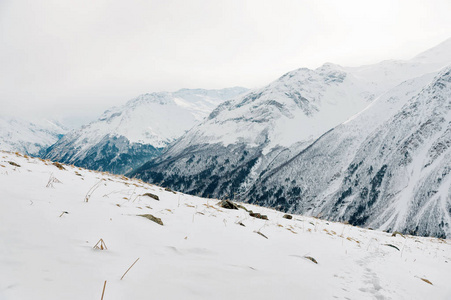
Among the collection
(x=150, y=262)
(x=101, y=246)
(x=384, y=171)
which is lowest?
(x=384, y=171)

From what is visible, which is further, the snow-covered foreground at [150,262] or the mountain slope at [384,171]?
the mountain slope at [384,171]

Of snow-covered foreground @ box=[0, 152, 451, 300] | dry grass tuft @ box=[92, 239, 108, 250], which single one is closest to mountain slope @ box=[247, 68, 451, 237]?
snow-covered foreground @ box=[0, 152, 451, 300]

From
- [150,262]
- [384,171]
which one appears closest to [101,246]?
[150,262]

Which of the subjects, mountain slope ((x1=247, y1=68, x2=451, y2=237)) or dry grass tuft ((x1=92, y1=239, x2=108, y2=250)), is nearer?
dry grass tuft ((x1=92, y1=239, x2=108, y2=250))

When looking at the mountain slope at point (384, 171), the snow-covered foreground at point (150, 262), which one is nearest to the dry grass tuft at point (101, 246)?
the snow-covered foreground at point (150, 262)

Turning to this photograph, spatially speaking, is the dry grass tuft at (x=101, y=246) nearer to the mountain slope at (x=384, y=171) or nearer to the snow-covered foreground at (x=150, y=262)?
the snow-covered foreground at (x=150, y=262)

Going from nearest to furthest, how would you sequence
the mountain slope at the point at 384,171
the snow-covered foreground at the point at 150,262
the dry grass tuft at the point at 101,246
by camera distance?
1. the snow-covered foreground at the point at 150,262
2. the dry grass tuft at the point at 101,246
3. the mountain slope at the point at 384,171

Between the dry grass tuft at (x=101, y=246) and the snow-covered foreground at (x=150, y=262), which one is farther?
the dry grass tuft at (x=101, y=246)

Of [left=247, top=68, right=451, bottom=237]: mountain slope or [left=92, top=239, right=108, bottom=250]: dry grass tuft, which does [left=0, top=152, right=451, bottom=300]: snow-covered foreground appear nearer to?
[left=92, top=239, right=108, bottom=250]: dry grass tuft

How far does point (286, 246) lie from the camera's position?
19.6ft

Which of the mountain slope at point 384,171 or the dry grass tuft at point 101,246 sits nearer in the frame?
the dry grass tuft at point 101,246

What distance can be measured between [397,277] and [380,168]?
122m

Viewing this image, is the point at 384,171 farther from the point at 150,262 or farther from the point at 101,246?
the point at 101,246

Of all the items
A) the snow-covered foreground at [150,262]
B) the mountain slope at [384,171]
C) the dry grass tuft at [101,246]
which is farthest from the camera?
the mountain slope at [384,171]
